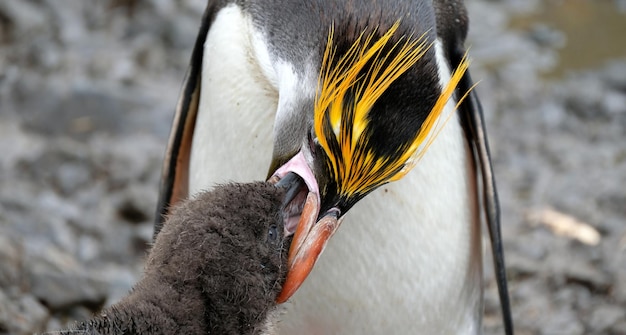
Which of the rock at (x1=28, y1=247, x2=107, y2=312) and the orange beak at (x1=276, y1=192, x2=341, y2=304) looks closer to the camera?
the orange beak at (x1=276, y1=192, x2=341, y2=304)

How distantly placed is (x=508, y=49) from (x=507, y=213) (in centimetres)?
378

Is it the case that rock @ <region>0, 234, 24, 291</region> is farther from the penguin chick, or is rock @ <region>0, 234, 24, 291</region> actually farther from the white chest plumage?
the penguin chick

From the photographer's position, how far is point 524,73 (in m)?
9.91

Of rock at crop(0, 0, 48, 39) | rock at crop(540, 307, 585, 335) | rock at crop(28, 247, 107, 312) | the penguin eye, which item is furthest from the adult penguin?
rock at crop(0, 0, 48, 39)

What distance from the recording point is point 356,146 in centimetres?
353

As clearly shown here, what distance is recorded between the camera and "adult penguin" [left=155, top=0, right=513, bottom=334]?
354 centimetres

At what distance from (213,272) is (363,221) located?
101 centimetres

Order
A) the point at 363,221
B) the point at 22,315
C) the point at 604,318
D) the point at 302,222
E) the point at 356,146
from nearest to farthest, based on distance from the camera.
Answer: the point at 302,222 < the point at 356,146 < the point at 363,221 < the point at 22,315 < the point at 604,318

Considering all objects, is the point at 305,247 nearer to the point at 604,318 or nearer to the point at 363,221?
the point at 363,221

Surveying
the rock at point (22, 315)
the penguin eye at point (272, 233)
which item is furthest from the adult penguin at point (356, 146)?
the rock at point (22, 315)

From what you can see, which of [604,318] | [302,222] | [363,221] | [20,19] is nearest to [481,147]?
[363,221]

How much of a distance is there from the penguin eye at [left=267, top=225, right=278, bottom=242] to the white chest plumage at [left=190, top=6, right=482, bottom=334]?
687 mm

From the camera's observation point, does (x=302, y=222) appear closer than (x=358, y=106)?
Yes

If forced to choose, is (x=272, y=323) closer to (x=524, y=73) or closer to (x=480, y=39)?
(x=524, y=73)
